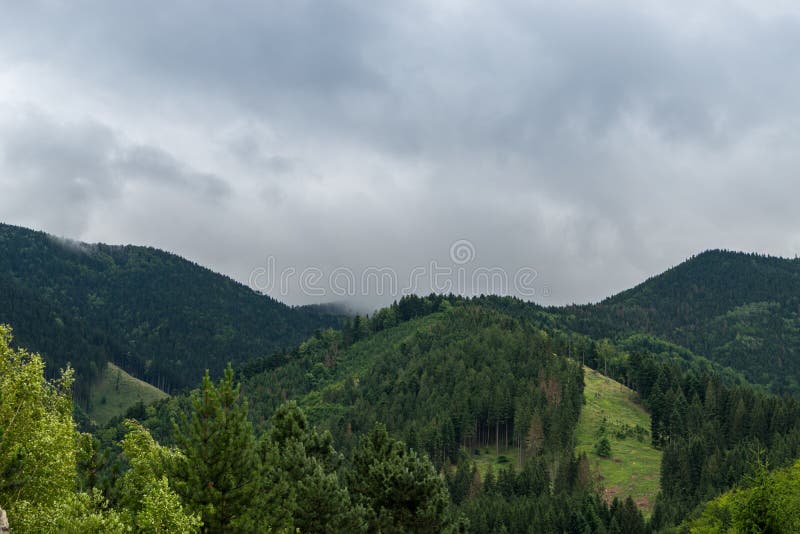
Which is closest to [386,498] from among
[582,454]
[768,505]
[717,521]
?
[768,505]

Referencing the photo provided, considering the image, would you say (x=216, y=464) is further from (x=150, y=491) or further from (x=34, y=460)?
(x=34, y=460)

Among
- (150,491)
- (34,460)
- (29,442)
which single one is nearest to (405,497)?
(150,491)

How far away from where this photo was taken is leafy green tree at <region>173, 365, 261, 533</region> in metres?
42.5

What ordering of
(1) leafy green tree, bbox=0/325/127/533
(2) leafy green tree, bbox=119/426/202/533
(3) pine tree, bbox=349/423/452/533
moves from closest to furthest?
1. (1) leafy green tree, bbox=0/325/127/533
2. (2) leafy green tree, bbox=119/426/202/533
3. (3) pine tree, bbox=349/423/452/533

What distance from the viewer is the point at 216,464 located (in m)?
43.2

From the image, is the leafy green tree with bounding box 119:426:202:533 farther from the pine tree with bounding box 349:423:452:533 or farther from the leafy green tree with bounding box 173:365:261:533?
the pine tree with bounding box 349:423:452:533

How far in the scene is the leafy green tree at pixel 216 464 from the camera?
42.5 m

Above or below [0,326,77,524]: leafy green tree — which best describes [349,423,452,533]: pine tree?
below

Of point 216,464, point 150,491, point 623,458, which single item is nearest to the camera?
point 150,491

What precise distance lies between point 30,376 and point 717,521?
8414 centimetres

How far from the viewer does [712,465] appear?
145500 mm

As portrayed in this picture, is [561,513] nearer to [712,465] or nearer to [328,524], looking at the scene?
[712,465]

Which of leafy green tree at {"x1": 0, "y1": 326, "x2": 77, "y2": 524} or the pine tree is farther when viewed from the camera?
the pine tree

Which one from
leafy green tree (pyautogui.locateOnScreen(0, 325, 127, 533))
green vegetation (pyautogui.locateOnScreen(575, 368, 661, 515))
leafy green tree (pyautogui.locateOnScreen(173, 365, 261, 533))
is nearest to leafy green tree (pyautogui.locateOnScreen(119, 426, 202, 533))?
leafy green tree (pyautogui.locateOnScreen(173, 365, 261, 533))
